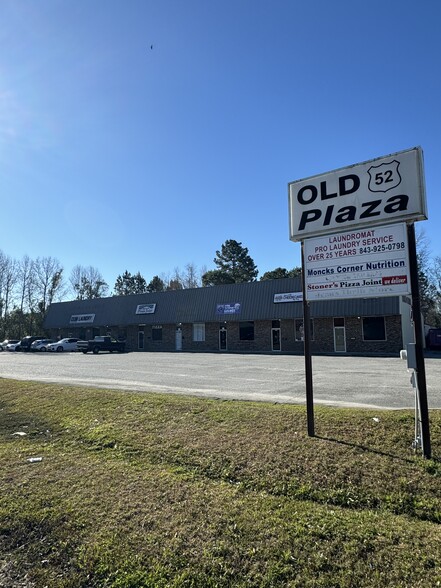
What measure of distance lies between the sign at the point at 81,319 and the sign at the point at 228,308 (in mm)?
17916

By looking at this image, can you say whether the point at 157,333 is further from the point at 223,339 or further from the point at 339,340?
the point at 339,340

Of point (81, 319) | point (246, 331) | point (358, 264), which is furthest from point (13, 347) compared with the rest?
point (358, 264)

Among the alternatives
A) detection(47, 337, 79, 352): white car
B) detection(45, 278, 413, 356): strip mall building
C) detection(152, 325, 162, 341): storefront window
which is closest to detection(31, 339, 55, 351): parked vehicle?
detection(47, 337, 79, 352): white car

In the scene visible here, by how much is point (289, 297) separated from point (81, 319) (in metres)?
27.1

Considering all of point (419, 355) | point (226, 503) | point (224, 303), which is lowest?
point (226, 503)

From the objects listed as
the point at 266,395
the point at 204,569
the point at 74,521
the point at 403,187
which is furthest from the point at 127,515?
the point at 266,395

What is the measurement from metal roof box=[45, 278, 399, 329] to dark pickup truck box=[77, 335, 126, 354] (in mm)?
3356

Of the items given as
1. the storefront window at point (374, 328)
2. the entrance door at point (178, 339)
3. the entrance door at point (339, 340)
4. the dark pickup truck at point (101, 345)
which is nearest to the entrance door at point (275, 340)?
the entrance door at point (339, 340)

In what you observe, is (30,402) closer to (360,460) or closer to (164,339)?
(360,460)

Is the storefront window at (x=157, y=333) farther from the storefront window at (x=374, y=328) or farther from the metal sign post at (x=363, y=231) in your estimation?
the metal sign post at (x=363, y=231)

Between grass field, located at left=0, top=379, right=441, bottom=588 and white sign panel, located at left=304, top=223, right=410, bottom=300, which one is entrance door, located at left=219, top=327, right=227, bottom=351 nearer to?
grass field, located at left=0, top=379, right=441, bottom=588

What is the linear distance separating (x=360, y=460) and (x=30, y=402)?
26.4 feet

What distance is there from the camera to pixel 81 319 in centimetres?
4662

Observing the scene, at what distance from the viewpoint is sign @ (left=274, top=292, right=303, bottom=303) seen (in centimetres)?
3050
